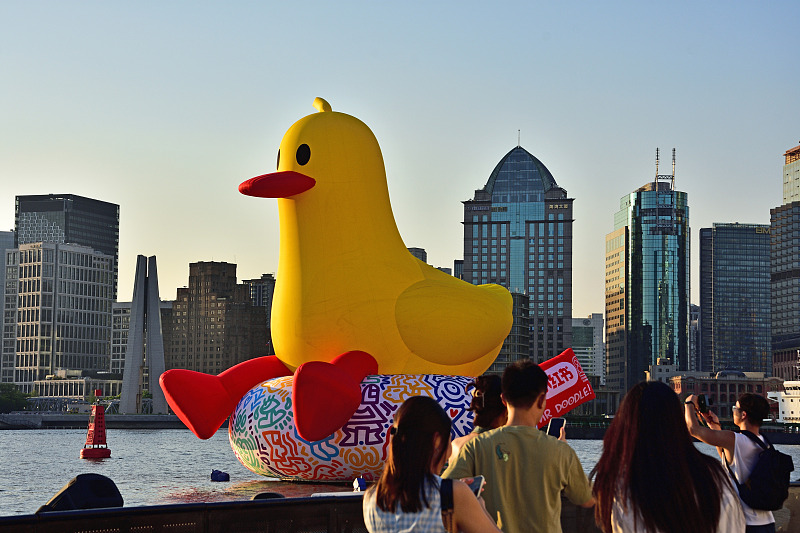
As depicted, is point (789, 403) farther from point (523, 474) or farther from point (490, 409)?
point (523, 474)

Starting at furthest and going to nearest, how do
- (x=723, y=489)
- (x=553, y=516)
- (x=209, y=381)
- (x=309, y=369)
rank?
(x=209, y=381), (x=309, y=369), (x=553, y=516), (x=723, y=489)

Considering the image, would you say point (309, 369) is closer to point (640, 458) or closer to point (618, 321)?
point (640, 458)

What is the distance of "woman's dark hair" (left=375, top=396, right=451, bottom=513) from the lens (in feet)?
15.2

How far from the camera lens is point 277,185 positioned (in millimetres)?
17016

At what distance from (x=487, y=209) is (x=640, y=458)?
18293 cm

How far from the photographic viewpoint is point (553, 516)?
539 centimetres

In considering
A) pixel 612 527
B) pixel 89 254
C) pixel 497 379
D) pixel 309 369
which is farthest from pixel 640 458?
pixel 89 254

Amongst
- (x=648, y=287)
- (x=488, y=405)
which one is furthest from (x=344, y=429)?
(x=648, y=287)

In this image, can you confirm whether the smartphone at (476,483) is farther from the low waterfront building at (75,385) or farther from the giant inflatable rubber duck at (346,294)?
the low waterfront building at (75,385)

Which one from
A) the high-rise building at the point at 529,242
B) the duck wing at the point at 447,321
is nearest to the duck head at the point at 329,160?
the duck wing at the point at 447,321

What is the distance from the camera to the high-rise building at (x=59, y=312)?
16438 centimetres

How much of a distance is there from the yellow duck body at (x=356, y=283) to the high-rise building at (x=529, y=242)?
161094 mm

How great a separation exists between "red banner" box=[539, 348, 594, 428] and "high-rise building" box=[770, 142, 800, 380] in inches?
6088

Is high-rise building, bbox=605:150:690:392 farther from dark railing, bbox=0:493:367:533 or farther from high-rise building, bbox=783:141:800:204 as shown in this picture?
dark railing, bbox=0:493:367:533
